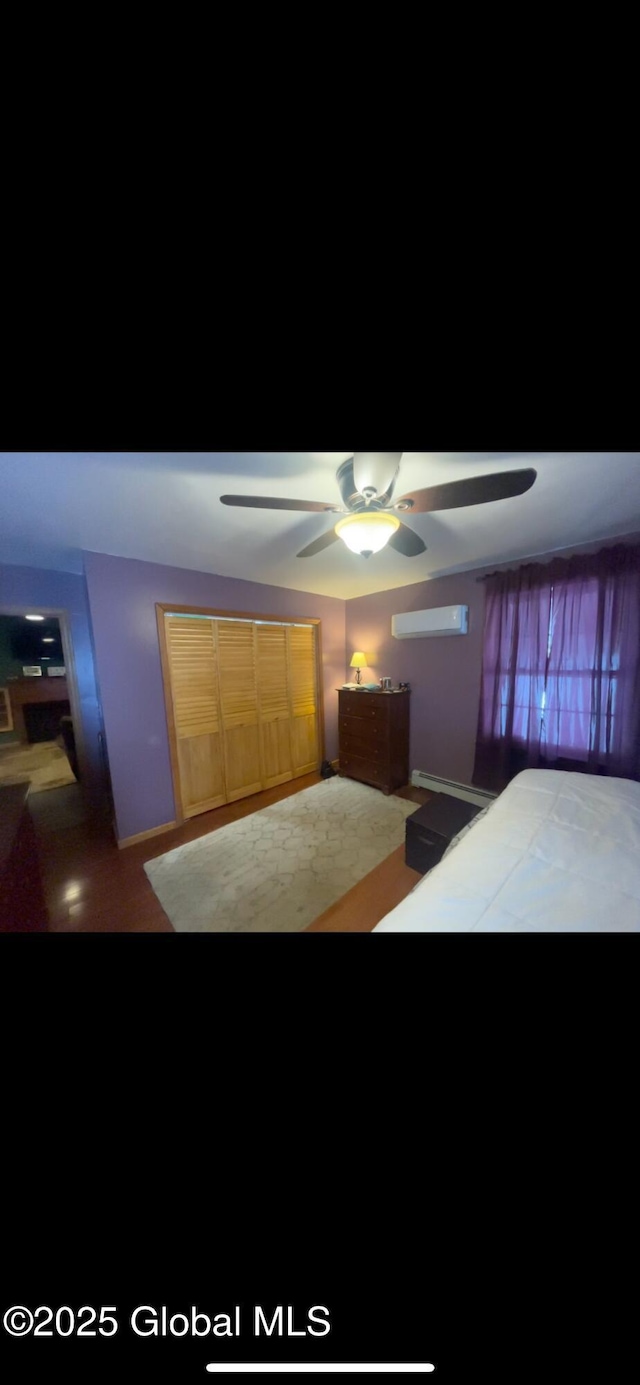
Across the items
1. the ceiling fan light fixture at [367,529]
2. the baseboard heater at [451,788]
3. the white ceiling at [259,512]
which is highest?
the white ceiling at [259,512]

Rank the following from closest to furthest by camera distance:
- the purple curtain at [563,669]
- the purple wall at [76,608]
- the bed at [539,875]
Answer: the bed at [539,875] < the purple curtain at [563,669] < the purple wall at [76,608]

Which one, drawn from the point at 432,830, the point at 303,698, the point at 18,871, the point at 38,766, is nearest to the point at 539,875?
the point at 432,830

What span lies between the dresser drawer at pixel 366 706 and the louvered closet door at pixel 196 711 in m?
1.08

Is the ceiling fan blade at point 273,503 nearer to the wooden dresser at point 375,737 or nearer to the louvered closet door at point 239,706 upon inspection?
the louvered closet door at point 239,706

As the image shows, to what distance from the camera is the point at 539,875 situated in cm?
92

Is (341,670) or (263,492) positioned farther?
(341,670)

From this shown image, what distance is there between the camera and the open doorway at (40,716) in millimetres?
2738

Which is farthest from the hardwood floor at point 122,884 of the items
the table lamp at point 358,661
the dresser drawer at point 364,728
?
the table lamp at point 358,661

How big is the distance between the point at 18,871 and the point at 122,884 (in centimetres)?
83
